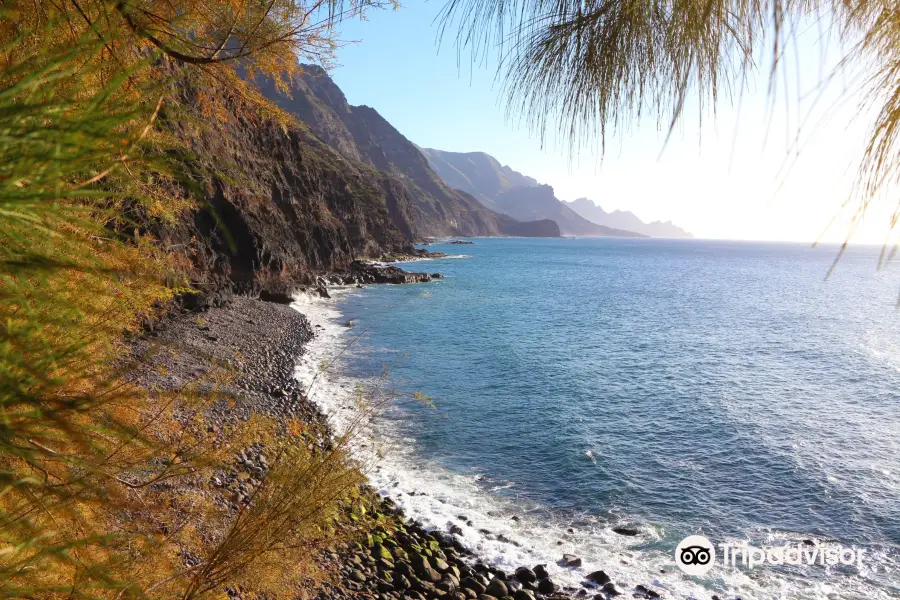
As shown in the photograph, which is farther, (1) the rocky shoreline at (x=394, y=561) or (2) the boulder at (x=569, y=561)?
(2) the boulder at (x=569, y=561)

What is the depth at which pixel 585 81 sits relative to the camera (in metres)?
2.76

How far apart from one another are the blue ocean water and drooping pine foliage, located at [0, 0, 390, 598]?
849 centimetres

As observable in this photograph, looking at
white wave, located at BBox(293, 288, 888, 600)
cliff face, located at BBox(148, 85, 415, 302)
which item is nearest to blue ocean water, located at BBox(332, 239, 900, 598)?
white wave, located at BBox(293, 288, 888, 600)

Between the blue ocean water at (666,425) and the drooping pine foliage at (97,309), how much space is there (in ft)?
27.9

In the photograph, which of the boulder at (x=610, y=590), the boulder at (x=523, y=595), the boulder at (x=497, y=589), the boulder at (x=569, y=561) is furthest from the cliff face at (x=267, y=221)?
the boulder at (x=610, y=590)

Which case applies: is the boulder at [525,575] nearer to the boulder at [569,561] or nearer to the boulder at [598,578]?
the boulder at [569,561]

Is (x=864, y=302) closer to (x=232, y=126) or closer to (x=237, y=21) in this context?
(x=232, y=126)

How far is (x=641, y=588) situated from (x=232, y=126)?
36.4 metres

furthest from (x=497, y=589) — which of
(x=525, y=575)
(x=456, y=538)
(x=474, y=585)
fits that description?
(x=456, y=538)

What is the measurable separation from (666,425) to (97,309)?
1907 centimetres

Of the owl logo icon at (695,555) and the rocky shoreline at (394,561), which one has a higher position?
the rocky shoreline at (394,561)

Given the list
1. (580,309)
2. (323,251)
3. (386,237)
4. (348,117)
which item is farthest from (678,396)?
(348,117)

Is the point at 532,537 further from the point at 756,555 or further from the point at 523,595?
the point at 756,555

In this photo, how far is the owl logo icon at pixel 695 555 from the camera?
10602mm
